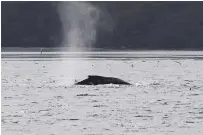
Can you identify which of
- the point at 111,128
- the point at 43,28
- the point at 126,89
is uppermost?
the point at 43,28

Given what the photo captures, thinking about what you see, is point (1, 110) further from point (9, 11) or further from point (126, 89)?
point (9, 11)

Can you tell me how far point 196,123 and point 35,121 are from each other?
3.95m

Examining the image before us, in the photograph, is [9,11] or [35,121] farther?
[9,11]

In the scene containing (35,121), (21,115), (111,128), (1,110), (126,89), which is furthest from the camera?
(126,89)

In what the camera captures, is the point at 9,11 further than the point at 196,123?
Yes

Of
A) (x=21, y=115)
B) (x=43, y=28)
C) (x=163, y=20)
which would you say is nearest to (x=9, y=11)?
(x=43, y=28)

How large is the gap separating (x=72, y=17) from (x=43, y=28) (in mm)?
13196

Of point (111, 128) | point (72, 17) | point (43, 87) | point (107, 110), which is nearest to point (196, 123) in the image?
point (111, 128)

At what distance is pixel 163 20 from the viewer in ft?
648

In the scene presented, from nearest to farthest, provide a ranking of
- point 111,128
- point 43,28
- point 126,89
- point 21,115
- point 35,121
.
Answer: point 111,128 < point 35,121 < point 21,115 < point 126,89 < point 43,28

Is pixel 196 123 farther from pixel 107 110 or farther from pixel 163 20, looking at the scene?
pixel 163 20

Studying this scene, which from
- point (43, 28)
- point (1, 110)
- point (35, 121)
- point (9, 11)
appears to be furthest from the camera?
point (43, 28)

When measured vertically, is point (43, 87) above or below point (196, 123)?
above

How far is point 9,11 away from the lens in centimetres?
18125
